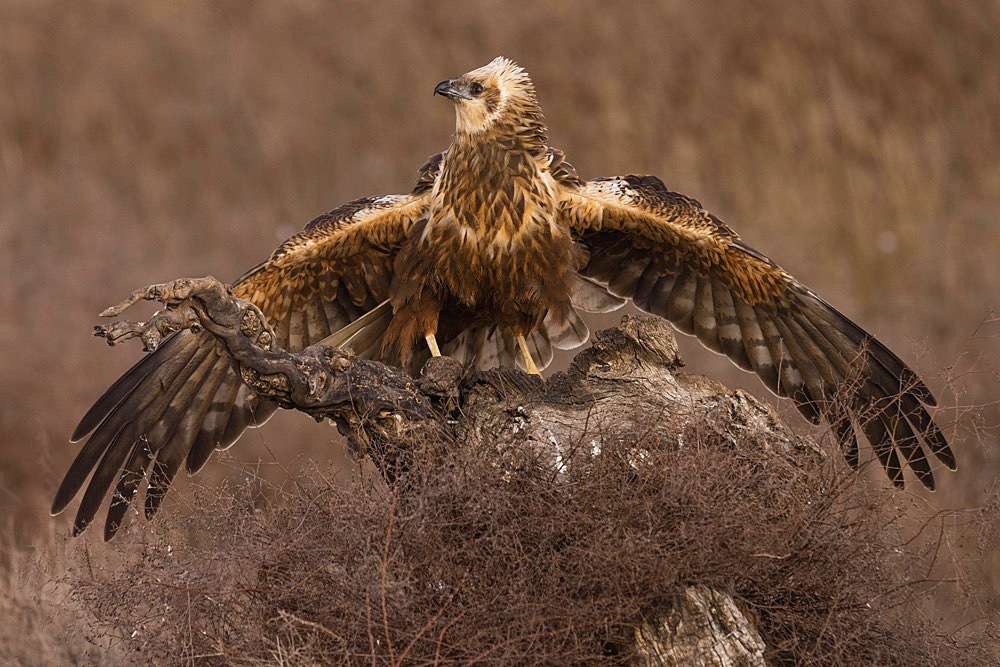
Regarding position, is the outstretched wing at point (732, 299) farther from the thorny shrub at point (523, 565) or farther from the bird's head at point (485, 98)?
the thorny shrub at point (523, 565)

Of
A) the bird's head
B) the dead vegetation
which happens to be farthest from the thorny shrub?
the bird's head

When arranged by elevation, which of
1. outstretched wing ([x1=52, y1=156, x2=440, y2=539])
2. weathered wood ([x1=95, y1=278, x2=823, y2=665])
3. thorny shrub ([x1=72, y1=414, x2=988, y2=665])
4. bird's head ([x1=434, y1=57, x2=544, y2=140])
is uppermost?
bird's head ([x1=434, y1=57, x2=544, y2=140])

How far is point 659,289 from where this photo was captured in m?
5.09

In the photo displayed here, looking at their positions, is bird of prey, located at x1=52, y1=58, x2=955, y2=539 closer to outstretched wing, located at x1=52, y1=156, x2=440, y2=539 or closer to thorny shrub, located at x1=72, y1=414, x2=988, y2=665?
outstretched wing, located at x1=52, y1=156, x2=440, y2=539

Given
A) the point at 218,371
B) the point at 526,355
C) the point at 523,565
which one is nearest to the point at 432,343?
the point at 526,355

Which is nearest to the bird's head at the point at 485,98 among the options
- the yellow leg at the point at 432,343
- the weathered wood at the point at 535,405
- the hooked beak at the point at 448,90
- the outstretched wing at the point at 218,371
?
the hooked beak at the point at 448,90

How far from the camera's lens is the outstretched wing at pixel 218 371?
4.69 m

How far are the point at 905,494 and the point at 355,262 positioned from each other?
2.22 meters

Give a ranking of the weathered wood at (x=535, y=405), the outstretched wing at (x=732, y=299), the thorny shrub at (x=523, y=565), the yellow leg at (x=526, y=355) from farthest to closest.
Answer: the yellow leg at (x=526, y=355) < the outstretched wing at (x=732, y=299) < the weathered wood at (x=535, y=405) < the thorny shrub at (x=523, y=565)

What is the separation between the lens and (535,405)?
153 inches

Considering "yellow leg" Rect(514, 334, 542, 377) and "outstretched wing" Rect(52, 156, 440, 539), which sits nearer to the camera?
"outstretched wing" Rect(52, 156, 440, 539)

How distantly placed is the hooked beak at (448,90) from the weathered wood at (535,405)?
102 centimetres

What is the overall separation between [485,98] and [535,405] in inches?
51.9

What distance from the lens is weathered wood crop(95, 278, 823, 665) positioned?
3408 mm
